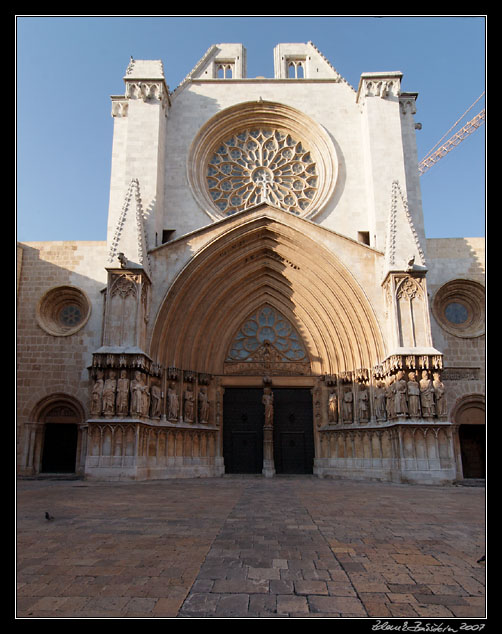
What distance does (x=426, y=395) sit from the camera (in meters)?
12.7

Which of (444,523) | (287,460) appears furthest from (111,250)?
(444,523)

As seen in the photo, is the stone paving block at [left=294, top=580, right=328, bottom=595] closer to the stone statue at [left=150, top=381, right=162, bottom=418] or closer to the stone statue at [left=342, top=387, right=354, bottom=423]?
the stone statue at [left=150, top=381, right=162, bottom=418]

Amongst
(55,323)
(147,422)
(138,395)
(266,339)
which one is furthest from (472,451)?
(55,323)

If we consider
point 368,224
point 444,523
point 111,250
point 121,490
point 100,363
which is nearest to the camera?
point 444,523

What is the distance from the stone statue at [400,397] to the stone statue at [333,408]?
262cm

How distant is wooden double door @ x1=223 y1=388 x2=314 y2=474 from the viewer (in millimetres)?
15875

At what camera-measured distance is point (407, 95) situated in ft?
59.0

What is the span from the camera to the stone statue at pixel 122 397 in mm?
12531

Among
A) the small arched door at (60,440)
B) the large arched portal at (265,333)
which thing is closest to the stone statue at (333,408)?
the large arched portal at (265,333)

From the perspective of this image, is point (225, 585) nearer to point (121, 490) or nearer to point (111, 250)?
point (121, 490)

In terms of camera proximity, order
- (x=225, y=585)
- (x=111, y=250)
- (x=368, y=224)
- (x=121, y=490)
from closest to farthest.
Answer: (x=225, y=585), (x=121, y=490), (x=111, y=250), (x=368, y=224)

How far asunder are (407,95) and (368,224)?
17.5 feet

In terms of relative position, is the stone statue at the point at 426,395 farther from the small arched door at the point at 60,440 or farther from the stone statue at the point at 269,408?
the small arched door at the point at 60,440

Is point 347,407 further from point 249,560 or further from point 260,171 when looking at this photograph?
point 249,560
